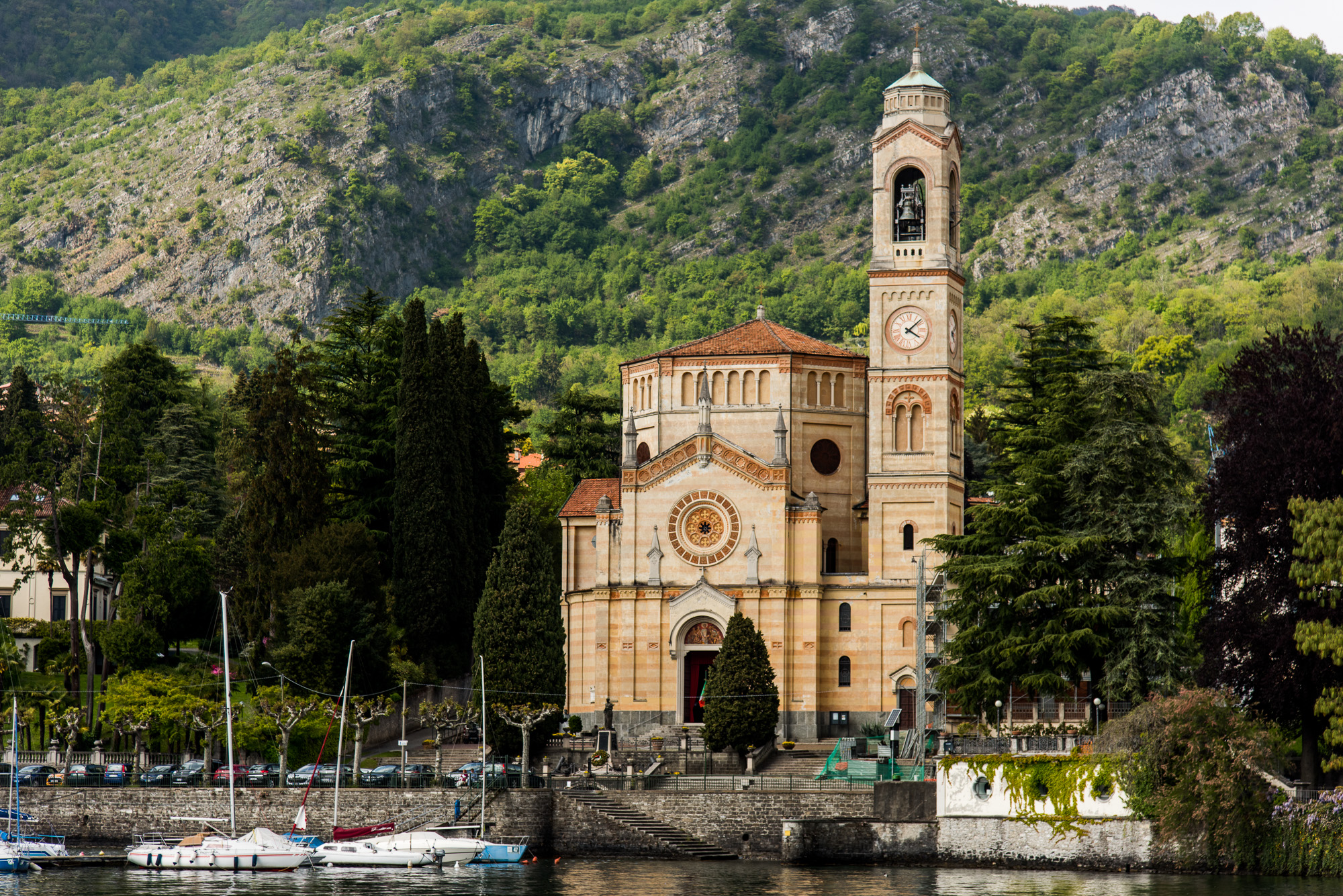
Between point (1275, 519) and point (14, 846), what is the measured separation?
39871mm

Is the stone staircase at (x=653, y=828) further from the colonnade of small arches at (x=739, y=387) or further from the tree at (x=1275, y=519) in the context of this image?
the colonnade of small arches at (x=739, y=387)

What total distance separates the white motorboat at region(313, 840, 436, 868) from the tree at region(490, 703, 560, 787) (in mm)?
5070

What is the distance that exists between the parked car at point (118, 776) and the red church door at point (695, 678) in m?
21.3

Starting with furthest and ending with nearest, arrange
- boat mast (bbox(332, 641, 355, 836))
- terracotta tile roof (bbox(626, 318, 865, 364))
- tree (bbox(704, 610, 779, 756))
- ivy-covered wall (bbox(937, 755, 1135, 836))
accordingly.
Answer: terracotta tile roof (bbox(626, 318, 865, 364)) → tree (bbox(704, 610, 779, 756)) → boat mast (bbox(332, 641, 355, 836)) → ivy-covered wall (bbox(937, 755, 1135, 836))

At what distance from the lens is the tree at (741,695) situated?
66.9m

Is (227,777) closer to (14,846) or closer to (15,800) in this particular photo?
(15,800)

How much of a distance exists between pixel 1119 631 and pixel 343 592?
30099 mm

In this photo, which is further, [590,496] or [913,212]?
[590,496]

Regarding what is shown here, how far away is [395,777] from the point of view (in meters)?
64.8

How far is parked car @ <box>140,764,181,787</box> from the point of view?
6525cm

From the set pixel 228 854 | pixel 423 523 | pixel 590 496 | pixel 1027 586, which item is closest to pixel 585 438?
pixel 590 496

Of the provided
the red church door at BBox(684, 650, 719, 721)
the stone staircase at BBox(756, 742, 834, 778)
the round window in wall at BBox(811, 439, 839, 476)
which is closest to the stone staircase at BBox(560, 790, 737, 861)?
the stone staircase at BBox(756, 742, 834, 778)

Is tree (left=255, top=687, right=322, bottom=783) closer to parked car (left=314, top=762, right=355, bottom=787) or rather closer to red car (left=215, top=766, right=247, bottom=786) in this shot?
parked car (left=314, top=762, right=355, bottom=787)

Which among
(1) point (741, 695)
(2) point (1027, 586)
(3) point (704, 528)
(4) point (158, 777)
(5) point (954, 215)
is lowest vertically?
(4) point (158, 777)
